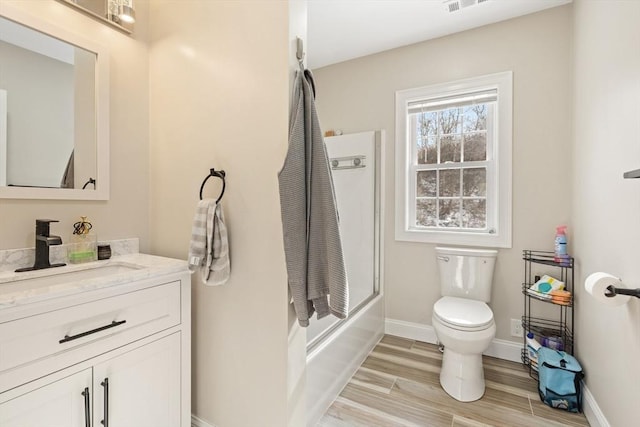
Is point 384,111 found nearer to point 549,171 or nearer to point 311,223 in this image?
point 549,171

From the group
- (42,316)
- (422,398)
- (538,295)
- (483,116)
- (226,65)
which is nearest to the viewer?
(42,316)

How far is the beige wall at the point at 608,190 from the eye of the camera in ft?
3.92

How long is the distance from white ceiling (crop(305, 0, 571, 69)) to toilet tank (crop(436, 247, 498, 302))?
1667mm

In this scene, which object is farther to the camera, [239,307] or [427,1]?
[427,1]

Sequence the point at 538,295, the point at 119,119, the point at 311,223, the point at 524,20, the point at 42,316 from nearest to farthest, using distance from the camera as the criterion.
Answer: the point at 42,316
the point at 311,223
the point at 119,119
the point at 538,295
the point at 524,20

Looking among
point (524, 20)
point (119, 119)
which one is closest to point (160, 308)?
point (119, 119)

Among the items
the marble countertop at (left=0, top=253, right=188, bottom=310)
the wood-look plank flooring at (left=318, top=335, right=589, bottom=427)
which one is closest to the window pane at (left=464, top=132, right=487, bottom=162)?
the wood-look plank flooring at (left=318, top=335, right=589, bottom=427)

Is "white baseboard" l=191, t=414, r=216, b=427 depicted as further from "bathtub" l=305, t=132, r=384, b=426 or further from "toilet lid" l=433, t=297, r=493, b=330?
"toilet lid" l=433, t=297, r=493, b=330

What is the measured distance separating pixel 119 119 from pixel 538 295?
2681 millimetres

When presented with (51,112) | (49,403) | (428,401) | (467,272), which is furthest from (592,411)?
(51,112)

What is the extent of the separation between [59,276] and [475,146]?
267 cm

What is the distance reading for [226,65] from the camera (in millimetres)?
1359

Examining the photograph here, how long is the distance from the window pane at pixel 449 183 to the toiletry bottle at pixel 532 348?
111 centimetres

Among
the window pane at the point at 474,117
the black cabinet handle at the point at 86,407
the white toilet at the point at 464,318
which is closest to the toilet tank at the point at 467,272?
the white toilet at the point at 464,318
